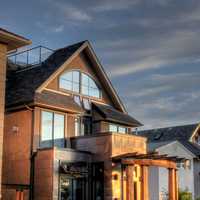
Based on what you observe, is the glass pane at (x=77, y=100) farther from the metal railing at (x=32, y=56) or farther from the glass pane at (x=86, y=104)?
the metal railing at (x=32, y=56)

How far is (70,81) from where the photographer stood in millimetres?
29375

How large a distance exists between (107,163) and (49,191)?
11.3ft

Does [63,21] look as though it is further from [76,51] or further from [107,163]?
[107,163]

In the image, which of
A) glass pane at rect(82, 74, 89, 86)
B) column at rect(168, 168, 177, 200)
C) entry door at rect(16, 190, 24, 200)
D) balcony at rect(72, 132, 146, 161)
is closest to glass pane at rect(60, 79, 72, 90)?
glass pane at rect(82, 74, 89, 86)

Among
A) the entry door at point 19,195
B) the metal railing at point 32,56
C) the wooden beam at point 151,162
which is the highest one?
the metal railing at point 32,56

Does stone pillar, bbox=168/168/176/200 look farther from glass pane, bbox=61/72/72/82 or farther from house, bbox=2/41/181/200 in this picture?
glass pane, bbox=61/72/72/82

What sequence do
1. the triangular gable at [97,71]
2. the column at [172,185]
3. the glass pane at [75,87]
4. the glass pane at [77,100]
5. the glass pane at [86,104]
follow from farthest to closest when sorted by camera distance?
the glass pane at [86,104], the glass pane at [75,87], the glass pane at [77,100], the column at [172,185], the triangular gable at [97,71]

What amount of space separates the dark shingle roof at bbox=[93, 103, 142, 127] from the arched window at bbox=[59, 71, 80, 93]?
1.72 m

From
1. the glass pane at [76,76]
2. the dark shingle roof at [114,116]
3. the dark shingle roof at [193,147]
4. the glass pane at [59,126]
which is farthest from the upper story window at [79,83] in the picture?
the dark shingle roof at [193,147]

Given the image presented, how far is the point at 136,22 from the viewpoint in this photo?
91.2 feet

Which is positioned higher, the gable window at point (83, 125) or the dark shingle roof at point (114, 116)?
the dark shingle roof at point (114, 116)

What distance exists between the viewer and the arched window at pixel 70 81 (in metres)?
28.8

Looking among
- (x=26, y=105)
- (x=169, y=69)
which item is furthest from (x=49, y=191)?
(x=169, y=69)

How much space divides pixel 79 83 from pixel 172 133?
73.6ft
